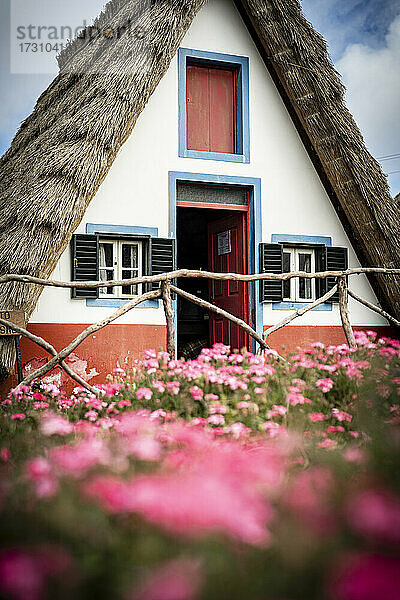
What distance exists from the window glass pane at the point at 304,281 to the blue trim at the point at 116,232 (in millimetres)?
2116

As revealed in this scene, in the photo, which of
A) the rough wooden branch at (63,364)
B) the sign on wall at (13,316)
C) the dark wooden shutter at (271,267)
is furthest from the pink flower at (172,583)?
the dark wooden shutter at (271,267)

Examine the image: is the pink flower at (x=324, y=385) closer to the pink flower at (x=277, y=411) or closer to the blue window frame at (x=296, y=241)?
the pink flower at (x=277, y=411)

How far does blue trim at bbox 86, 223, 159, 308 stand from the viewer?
7.52 m

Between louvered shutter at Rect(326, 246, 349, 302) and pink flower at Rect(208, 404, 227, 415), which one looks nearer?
pink flower at Rect(208, 404, 227, 415)

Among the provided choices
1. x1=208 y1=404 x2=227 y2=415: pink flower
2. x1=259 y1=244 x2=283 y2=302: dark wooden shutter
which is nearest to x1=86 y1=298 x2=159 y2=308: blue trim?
x1=259 y1=244 x2=283 y2=302: dark wooden shutter

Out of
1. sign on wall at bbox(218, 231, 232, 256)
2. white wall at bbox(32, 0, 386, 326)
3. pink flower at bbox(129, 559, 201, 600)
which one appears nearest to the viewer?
pink flower at bbox(129, 559, 201, 600)

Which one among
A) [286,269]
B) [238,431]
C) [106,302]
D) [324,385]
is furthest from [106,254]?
[238,431]

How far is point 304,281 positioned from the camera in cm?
863

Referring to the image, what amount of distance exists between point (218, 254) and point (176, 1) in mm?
3413

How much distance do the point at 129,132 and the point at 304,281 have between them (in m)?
3.15

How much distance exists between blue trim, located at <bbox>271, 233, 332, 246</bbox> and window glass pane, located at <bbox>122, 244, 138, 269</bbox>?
1.90m

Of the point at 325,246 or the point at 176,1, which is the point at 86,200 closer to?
the point at 176,1

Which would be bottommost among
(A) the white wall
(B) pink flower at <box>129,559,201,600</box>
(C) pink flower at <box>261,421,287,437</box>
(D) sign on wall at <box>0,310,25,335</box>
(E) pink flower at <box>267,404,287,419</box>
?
(C) pink flower at <box>261,421,287,437</box>

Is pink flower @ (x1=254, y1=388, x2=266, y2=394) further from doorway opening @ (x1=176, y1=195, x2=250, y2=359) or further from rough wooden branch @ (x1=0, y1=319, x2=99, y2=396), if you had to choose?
doorway opening @ (x1=176, y1=195, x2=250, y2=359)
